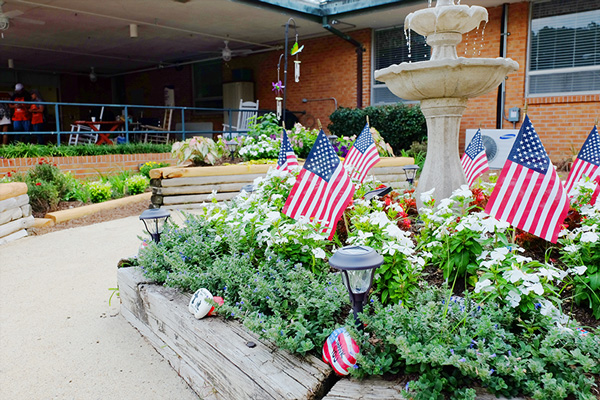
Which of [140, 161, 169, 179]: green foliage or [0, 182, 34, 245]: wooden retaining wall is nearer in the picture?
[0, 182, 34, 245]: wooden retaining wall

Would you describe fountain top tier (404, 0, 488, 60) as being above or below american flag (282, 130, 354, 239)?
above

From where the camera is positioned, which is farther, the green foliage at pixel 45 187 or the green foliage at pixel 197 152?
the green foliage at pixel 197 152

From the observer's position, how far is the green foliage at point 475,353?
1.40 meters

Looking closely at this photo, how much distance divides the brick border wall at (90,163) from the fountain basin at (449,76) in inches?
225

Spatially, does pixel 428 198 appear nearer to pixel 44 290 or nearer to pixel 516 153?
pixel 516 153

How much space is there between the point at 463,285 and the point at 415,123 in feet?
24.4

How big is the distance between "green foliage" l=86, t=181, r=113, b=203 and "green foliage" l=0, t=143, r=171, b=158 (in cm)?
189

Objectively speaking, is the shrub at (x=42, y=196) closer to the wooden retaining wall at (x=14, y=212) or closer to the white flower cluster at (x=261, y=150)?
the wooden retaining wall at (x=14, y=212)

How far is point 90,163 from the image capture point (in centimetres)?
800

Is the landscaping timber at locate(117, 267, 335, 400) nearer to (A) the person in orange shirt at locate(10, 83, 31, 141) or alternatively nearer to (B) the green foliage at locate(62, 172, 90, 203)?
(B) the green foliage at locate(62, 172, 90, 203)

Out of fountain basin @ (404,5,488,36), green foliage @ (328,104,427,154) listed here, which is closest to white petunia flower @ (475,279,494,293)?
fountain basin @ (404,5,488,36)

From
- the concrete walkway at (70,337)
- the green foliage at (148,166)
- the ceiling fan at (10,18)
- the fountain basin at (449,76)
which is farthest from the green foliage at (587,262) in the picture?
Result: the ceiling fan at (10,18)

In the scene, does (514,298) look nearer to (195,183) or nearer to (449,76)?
(449,76)

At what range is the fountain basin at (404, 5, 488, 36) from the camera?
9.92ft
